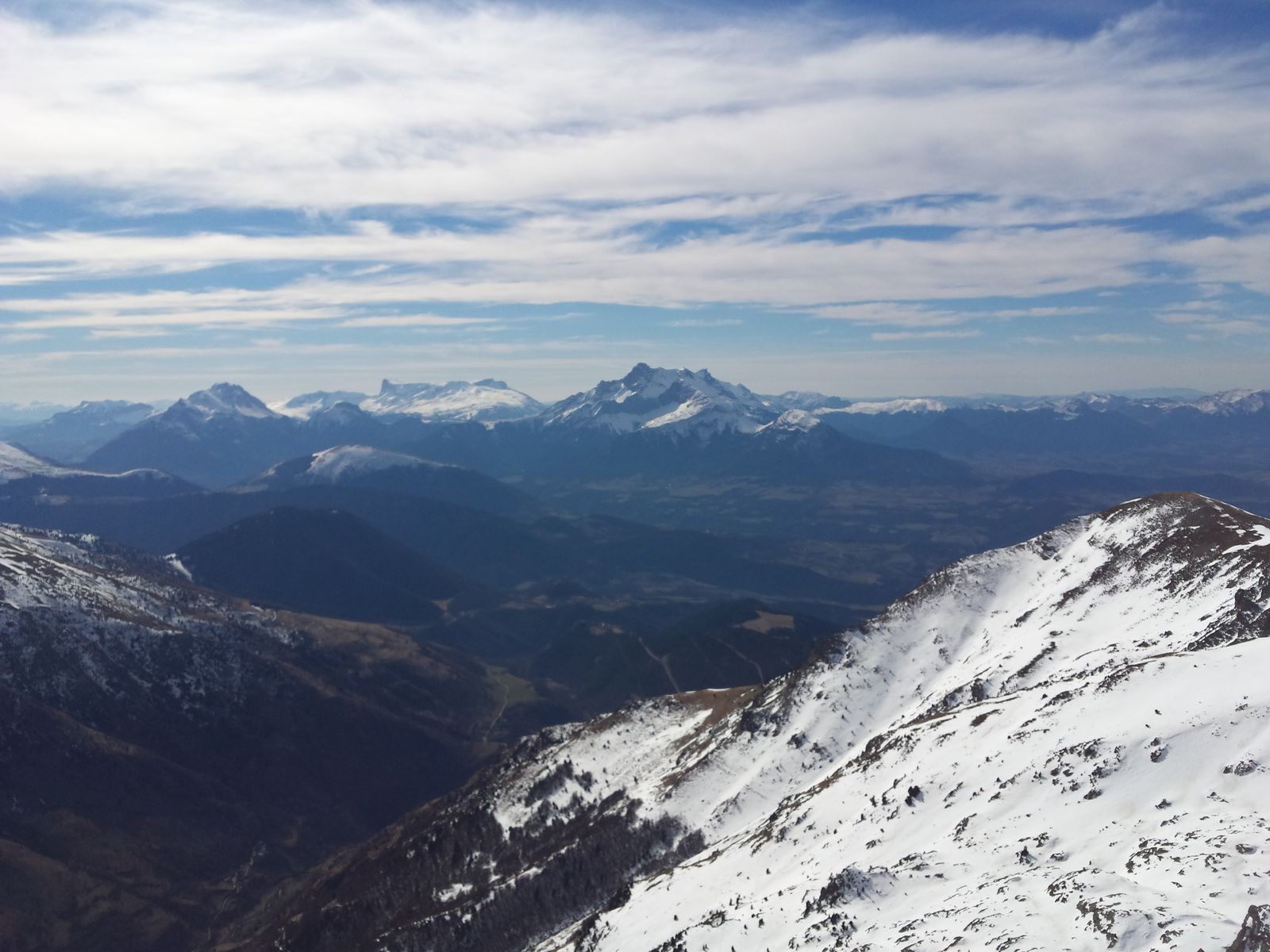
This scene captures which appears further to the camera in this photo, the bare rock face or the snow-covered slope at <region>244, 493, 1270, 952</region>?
the snow-covered slope at <region>244, 493, 1270, 952</region>

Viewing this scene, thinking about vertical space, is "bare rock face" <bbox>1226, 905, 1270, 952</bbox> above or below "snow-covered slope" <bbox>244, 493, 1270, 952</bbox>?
above

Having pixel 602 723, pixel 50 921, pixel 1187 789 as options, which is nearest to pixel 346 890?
pixel 602 723

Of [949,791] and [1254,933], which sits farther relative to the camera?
[949,791]

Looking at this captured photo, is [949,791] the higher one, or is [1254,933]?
[1254,933]

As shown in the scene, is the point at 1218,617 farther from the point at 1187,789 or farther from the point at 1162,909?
the point at 1162,909

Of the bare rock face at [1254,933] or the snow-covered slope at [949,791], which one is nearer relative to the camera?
the bare rock face at [1254,933]
